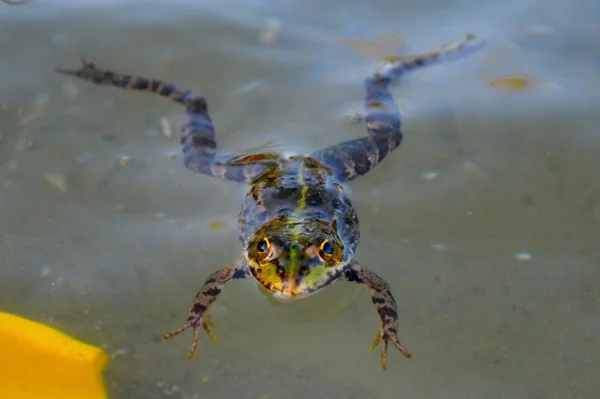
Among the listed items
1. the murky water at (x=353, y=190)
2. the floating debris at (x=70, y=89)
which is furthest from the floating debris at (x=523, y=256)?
the floating debris at (x=70, y=89)

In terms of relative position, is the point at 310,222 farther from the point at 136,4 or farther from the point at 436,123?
the point at 136,4

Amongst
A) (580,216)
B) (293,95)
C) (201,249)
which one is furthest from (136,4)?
(580,216)

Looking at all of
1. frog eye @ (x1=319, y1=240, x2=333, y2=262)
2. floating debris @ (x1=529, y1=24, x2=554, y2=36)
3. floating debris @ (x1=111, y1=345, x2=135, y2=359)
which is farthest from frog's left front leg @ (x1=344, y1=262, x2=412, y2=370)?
floating debris @ (x1=529, y1=24, x2=554, y2=36)

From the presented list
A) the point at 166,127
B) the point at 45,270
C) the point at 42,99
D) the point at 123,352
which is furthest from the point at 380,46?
the point at 123,352

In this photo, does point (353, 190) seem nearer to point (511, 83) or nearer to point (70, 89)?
point (511, 83)

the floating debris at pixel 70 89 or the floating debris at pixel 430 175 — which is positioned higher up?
the floating debris at pixel 430 175

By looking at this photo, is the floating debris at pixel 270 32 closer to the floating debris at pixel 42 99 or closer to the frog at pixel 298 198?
the frog at pixel 298 198

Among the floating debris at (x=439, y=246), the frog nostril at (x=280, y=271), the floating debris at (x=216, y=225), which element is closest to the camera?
the frog nostril at (x=280, y=271)
